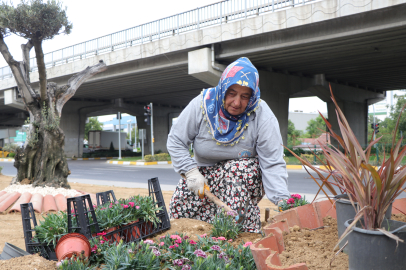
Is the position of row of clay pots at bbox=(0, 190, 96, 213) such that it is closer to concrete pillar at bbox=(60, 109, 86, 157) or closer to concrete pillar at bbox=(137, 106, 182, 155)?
concrete pillar at bbox=(60, 109, 86, 157)

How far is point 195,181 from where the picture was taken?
2.49 metres

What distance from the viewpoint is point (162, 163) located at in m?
19.6

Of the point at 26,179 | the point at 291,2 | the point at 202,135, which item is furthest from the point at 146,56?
the point at 202,135

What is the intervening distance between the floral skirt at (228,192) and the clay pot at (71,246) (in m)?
1.01

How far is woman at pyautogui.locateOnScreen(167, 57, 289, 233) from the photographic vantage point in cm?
239

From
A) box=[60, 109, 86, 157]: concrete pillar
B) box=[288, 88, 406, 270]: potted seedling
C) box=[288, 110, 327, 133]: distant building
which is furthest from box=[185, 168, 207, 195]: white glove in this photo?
box=[288, 110, 327, 133]: distant building

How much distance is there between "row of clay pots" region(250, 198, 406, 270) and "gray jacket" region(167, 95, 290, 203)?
29cm

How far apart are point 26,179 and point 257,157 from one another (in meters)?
5.02

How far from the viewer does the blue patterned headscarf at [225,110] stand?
2387 millimetres

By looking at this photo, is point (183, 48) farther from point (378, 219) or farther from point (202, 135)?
point (378, 219)

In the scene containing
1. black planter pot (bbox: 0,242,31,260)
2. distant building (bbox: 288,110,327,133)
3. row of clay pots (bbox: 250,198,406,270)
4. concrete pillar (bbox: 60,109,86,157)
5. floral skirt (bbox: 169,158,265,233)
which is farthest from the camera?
distant building (bbox: 288,110,327,133)

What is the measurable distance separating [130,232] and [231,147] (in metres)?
0.95

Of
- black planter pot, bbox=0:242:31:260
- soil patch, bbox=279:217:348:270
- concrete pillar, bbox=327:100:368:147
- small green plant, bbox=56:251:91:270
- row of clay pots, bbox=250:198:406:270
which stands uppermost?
concrete pillar, bbox=327:100:368:147

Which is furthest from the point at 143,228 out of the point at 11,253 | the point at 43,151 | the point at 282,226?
the point at 43,151
